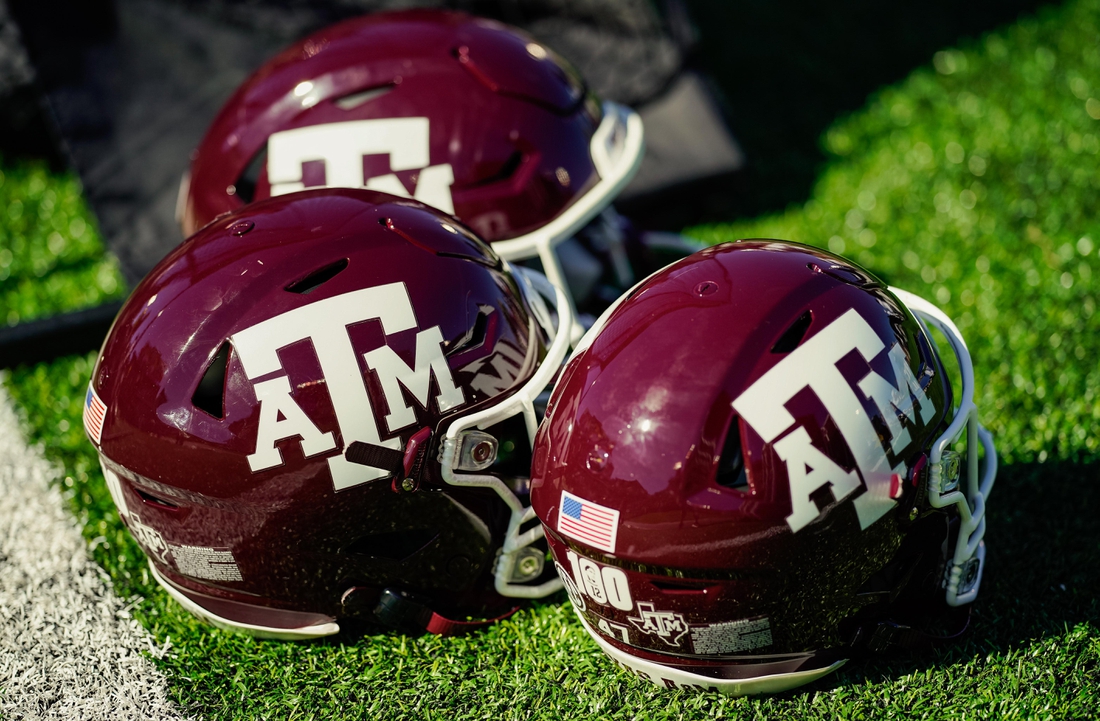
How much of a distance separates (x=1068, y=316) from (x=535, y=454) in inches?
81.7

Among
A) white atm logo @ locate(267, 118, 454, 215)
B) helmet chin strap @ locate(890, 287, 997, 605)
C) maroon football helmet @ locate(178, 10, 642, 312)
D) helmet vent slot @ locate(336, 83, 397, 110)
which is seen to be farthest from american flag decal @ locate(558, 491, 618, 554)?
helmet vent slot @ locate(336, 83, 397, 110)

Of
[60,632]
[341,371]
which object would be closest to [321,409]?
[341,371]

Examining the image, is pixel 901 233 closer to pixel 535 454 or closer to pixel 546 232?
pixel 546 232

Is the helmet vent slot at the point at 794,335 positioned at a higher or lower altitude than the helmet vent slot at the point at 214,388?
higher

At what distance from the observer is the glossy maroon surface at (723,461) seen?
1.81 meters

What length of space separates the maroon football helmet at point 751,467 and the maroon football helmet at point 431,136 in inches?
27.1

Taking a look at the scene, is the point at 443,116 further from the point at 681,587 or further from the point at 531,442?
the point at 681,587

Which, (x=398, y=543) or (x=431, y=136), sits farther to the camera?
(x=431, y=136)

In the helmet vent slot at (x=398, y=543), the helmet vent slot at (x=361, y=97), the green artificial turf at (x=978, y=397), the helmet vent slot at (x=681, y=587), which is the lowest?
the green artificial turf at (x=978, y=397)

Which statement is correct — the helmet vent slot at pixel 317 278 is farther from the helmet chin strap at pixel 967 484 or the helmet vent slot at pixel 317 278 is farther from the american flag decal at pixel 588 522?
the helmet chin strap at pixel 967 484

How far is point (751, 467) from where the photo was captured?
5.89 ft

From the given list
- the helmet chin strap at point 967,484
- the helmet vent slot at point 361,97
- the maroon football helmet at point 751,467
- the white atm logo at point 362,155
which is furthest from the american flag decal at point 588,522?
the helmet vent slot at point 361,97

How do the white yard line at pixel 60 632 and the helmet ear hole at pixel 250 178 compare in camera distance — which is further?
the helmet ear hole at pixel 250 178

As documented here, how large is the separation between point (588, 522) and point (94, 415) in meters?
1.10
